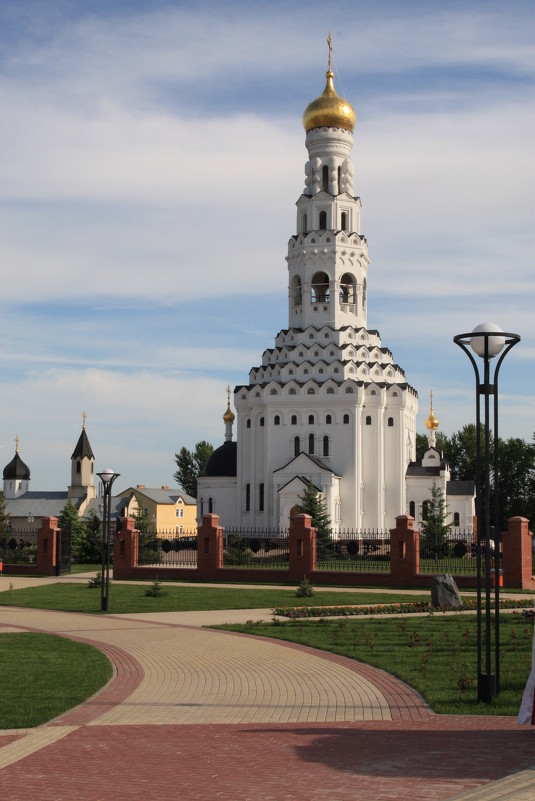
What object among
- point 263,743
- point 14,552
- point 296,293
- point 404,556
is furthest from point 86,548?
point 263,743

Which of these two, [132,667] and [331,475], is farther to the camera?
[331,475]

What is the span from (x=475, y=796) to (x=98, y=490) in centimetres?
8641

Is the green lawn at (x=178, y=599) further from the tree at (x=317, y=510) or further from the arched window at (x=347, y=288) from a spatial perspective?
the arched window at (x=347, y=288)

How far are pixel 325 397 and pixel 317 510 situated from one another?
978 cm

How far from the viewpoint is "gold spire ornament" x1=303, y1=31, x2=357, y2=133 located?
189ft

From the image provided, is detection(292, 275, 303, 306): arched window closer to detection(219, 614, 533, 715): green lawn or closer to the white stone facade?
the white stone facade

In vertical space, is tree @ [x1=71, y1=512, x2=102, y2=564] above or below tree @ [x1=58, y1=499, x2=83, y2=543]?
below

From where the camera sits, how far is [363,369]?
183 ft

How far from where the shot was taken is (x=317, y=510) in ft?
153

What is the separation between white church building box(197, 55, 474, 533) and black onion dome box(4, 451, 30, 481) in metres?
34.6

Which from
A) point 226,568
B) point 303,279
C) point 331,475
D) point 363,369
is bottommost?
point 226,568

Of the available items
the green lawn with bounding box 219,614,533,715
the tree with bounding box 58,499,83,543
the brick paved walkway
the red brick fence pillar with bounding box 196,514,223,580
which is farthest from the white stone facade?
the brick paved walkway

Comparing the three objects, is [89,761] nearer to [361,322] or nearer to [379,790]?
[379,790]

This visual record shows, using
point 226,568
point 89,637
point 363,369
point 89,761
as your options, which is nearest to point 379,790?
point 89,761
